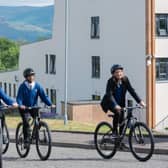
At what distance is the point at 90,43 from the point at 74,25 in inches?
102

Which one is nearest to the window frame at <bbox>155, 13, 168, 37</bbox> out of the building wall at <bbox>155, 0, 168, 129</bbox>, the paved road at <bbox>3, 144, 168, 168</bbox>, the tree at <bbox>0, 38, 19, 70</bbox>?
the building wall at <bbox>155, 0, 168, 129</bbox>

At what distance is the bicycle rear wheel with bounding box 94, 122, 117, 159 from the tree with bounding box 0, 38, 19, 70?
120473mm

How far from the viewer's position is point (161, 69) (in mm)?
53750

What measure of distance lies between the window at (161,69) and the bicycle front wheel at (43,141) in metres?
40.3

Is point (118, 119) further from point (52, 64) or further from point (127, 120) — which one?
A: point (52, 64)

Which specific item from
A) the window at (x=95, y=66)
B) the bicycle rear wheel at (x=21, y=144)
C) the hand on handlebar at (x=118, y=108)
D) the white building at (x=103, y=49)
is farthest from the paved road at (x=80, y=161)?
the window at (x=95, y=66)

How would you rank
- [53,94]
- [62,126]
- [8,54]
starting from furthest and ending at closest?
[8,54]
[53,94]
[62,126]

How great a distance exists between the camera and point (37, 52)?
6838cm

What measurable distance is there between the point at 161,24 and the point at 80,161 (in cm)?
4022

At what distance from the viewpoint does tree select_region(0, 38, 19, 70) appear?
137 m

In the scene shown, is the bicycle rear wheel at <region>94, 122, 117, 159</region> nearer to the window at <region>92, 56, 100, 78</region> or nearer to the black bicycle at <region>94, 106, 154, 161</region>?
the black bicycle at <region>94, 106, 154, 161</region>

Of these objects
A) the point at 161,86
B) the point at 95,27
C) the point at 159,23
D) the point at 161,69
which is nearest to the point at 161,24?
the point at 159,23

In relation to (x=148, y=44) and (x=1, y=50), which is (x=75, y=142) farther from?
(x=1, y=50)
